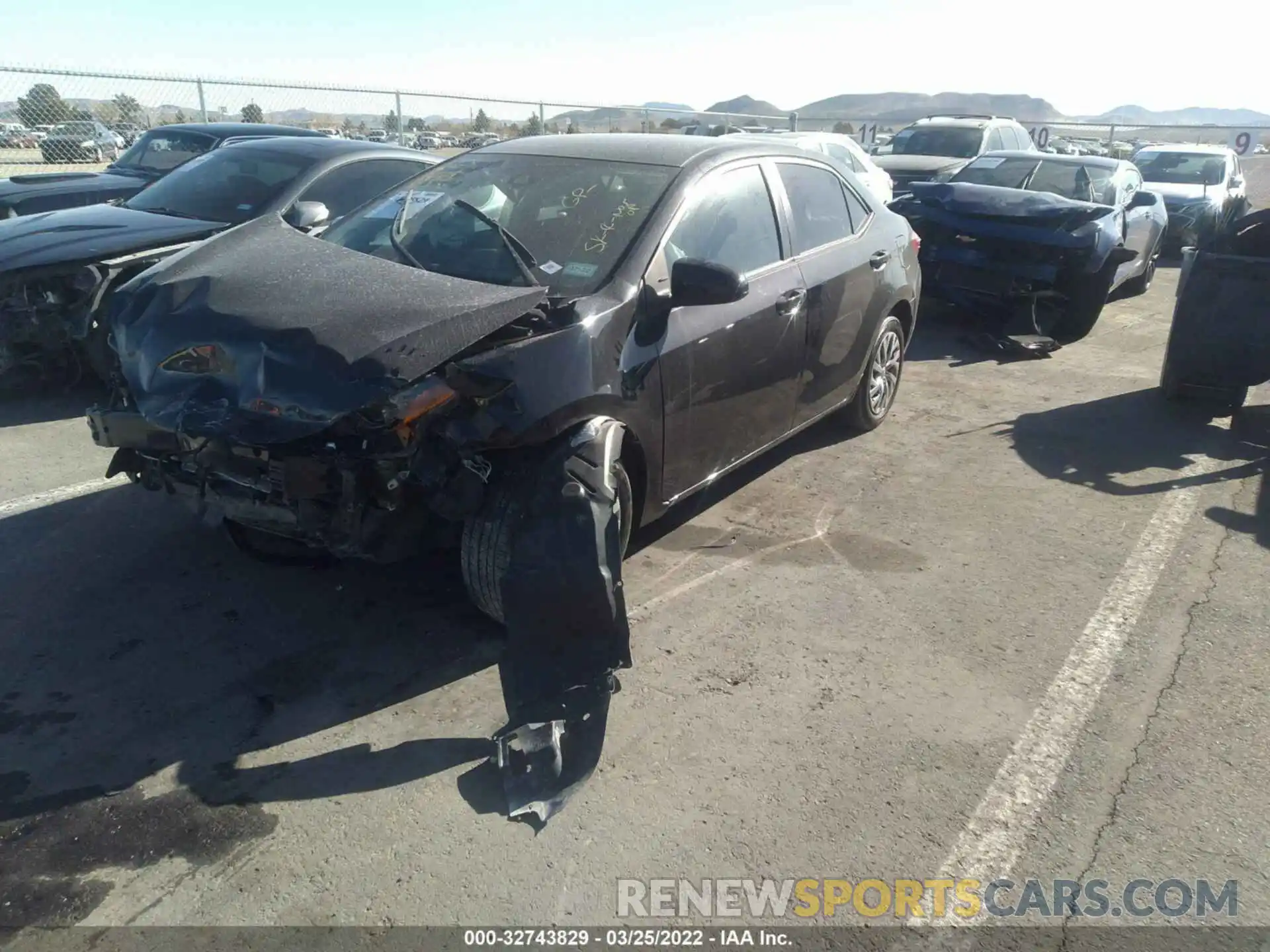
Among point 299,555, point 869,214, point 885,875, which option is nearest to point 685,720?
point 885,875

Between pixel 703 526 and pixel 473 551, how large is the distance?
1740 mm

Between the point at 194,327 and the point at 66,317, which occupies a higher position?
the point at 194,327

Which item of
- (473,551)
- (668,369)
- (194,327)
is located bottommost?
(473,551)

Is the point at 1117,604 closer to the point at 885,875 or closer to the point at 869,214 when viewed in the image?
the point at 885,875

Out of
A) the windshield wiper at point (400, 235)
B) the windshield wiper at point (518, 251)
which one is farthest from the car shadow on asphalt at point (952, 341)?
the windshield wiper at point (518, 251)

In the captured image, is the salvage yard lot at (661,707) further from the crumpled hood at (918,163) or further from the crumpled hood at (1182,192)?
the crumpled hood at (1182,192)

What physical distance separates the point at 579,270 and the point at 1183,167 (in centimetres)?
1592

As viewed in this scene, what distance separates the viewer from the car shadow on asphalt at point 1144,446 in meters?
5.67

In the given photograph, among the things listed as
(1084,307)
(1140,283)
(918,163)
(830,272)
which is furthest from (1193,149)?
(830,272)

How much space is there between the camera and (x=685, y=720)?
11.2 feet

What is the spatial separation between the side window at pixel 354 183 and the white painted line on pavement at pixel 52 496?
105 inches

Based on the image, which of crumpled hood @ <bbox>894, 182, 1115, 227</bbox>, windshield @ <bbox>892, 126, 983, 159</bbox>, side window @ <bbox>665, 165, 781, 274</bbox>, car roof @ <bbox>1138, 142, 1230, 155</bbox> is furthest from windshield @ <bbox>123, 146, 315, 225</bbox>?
car roof @ <bbox>1138, 142, 1230, 155</bbox>

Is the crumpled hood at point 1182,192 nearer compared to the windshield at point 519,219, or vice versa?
the windshield at point 519,219

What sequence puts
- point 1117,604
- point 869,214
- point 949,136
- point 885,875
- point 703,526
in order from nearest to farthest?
point 885,875 < point 1117,604 < point 703,526 < point 869,214 < point 949,136
